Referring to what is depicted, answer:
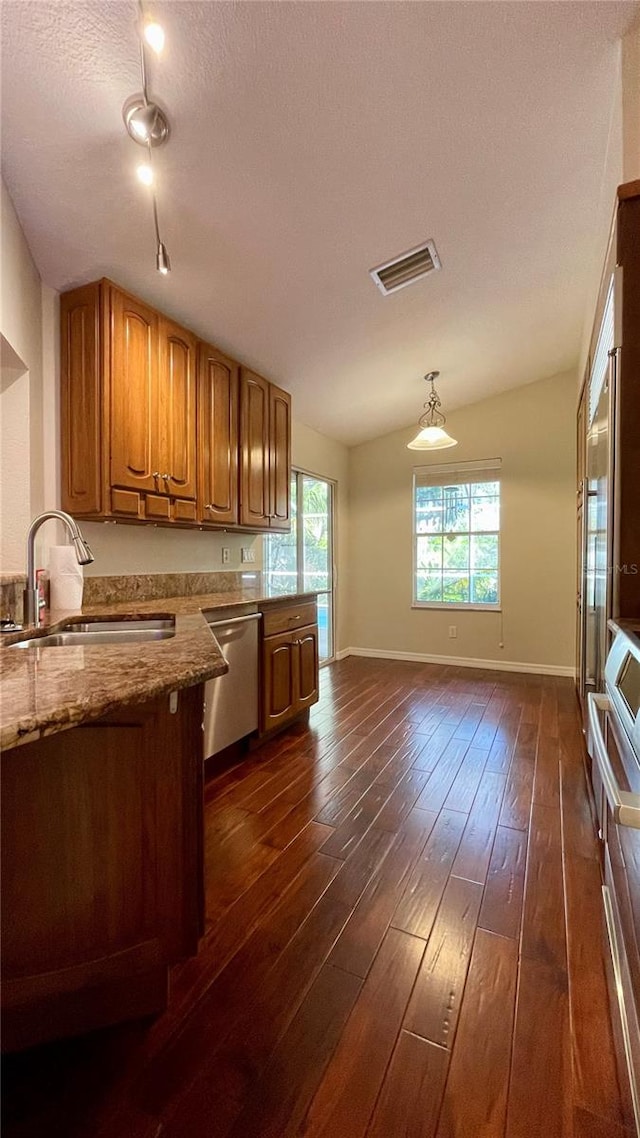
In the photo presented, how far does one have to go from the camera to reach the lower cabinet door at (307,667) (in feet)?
10.0

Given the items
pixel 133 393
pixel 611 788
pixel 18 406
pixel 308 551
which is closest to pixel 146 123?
pixel 133 393

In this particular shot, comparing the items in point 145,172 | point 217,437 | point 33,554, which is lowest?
point 33,554

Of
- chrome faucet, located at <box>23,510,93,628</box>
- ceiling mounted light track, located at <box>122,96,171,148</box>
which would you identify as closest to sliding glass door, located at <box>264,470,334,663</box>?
chrome faucet, located at <box>23,510,93,628</box>

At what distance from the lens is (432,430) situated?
3564 mm

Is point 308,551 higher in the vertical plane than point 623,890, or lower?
higher

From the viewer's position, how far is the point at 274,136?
1641 millimetres

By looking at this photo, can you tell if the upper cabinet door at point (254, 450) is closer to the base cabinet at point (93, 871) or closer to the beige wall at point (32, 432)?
the beige wall at point (32, 432)

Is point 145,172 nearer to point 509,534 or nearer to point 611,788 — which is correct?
point 611,788

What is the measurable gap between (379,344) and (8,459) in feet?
8.17

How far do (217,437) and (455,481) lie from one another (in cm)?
303

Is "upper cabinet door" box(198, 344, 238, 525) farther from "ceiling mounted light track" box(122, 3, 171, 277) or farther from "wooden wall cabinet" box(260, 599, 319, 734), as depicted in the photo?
"ceiling mounted light track" box(122, 3, 171, 277)

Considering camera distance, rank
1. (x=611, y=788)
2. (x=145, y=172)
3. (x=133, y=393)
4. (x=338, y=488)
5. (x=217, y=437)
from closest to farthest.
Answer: (x=611, y=788) < (x=145, y=172) < (x=133, y=393) < (x=217, y=437) < (x=338, y=488)

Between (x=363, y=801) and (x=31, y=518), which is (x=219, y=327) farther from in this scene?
(x=363, y=801)

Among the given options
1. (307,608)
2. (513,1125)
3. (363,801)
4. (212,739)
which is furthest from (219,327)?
(513,1125)
